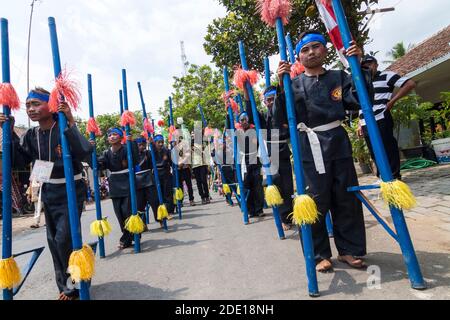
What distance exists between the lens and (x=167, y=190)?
854 cm

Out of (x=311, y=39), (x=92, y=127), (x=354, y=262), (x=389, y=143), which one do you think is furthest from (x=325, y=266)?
(x=92, y=127)

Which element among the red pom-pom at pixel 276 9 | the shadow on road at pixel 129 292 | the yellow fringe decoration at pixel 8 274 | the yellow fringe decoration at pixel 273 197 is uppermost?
the red pom-pom at pixel 276 9

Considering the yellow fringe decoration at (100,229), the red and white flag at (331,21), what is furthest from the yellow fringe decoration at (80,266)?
the red and white flag at (331,21)

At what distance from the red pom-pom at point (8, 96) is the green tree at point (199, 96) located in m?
20.4

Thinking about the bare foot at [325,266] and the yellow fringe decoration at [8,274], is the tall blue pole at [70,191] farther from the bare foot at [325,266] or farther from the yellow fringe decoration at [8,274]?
the bare foot at [325,266]

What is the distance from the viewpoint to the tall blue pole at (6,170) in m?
2.88

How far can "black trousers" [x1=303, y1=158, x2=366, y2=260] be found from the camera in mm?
2969

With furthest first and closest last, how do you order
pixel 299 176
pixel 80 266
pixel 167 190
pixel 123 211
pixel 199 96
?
pixel 199 96 → pixel 167 190 → pixel 123 211 → pixel 80 266 → pixel 299 176

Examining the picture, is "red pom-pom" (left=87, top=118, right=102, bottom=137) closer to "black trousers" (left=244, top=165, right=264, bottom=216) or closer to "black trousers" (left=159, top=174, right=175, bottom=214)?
"black trousers" (left=244, top=165, right=264, bottom=216)

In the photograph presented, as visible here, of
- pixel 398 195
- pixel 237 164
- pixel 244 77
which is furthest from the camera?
pixel 237 164

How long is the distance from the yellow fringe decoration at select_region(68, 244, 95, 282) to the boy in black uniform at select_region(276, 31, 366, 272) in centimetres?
207

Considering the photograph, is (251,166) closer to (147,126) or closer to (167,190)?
(147,126)

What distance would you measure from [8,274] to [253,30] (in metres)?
8.08

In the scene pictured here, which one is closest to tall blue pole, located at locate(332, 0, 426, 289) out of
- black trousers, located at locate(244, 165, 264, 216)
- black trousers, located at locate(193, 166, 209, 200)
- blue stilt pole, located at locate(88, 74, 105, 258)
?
blue stilt pole, located at locate(88, 74, 105, 258)
